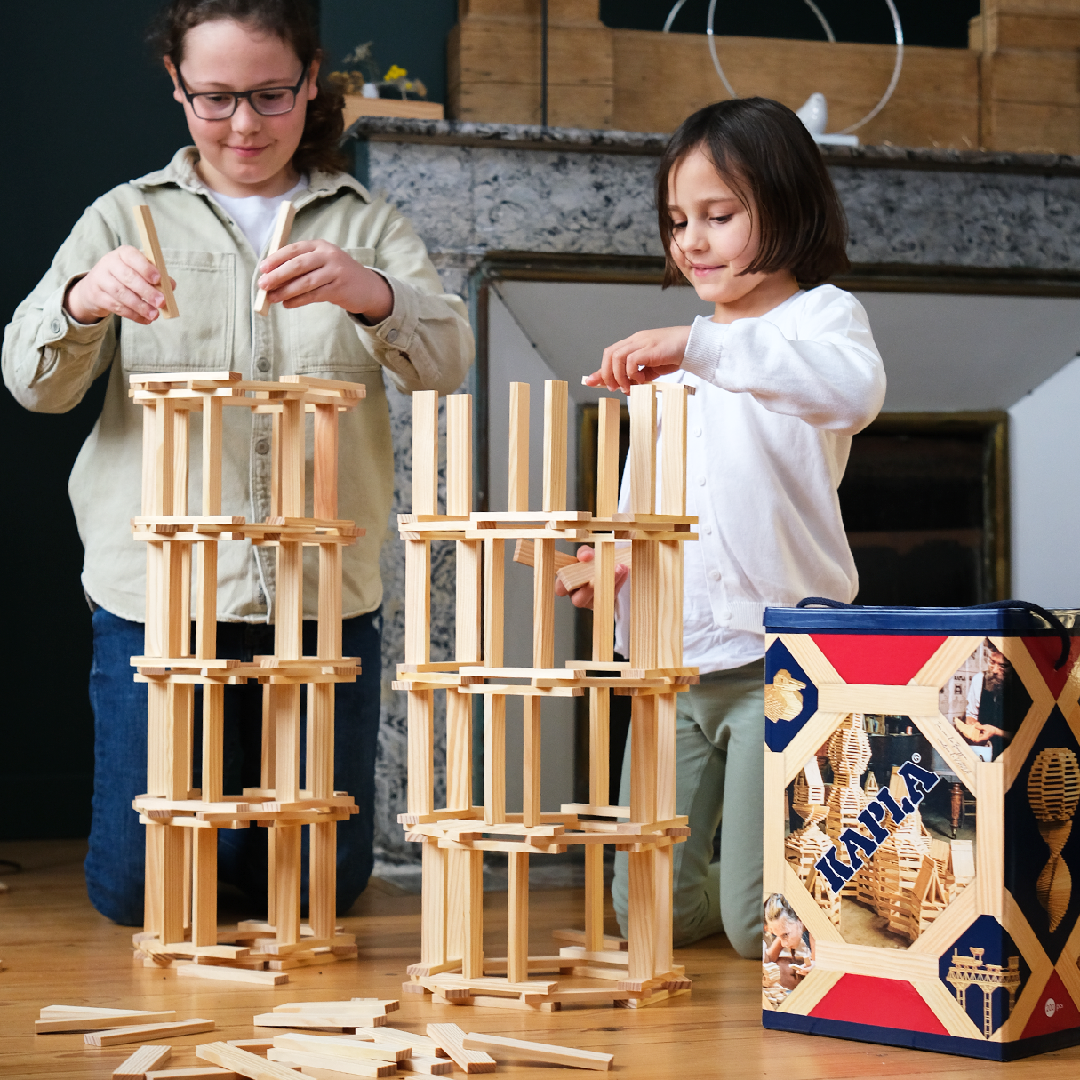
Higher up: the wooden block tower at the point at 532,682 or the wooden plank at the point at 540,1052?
the wooden block tower at the point at 532,682

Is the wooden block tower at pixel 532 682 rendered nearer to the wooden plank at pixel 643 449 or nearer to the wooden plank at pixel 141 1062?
the wooden plank at pixel 643 449

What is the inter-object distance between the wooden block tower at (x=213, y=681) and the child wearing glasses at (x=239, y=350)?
9.5 inches

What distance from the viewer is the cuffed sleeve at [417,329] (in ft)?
5.16

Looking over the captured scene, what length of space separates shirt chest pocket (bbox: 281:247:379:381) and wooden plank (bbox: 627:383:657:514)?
0.56 metres

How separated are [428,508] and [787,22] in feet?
5.81

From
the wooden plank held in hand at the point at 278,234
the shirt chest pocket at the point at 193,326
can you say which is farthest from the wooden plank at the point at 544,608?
the shirt chest pocket at the point at 193,326

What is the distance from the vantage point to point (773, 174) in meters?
1.53

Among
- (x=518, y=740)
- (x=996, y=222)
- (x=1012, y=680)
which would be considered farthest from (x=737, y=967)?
(x=996, y=222)

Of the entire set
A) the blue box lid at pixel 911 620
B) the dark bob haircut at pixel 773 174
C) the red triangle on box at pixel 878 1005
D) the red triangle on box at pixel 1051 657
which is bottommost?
the red triangle on box at pixel 878 1005

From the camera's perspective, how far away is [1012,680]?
3.56 ft

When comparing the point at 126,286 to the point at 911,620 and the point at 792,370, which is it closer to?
the point at 792,370

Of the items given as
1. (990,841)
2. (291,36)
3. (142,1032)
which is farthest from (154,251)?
(990,841)

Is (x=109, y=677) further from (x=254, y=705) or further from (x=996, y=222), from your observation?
(x=996, y=222)

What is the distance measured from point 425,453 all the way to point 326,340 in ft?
1.64
